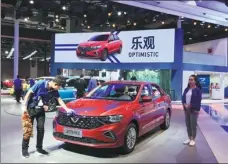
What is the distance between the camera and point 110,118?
5262 mm

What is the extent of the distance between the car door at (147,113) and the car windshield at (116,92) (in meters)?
0.24

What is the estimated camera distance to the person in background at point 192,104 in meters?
6.43

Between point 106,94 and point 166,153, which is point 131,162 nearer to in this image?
point 166,153

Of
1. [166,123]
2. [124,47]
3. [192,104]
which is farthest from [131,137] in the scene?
[124,47]

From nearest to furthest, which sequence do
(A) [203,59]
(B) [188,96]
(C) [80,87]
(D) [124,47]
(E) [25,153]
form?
(E) [25,153], (B) [188,96], (C) [80,87], (D) [124,47], (A) [203,59]

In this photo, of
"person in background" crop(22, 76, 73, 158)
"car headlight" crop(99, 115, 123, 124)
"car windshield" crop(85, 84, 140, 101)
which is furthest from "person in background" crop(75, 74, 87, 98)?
"car headlight" crop(99, 115, 123, 124)

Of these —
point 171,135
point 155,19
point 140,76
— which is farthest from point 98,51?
point 171,135

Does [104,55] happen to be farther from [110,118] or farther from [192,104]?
[110,118]

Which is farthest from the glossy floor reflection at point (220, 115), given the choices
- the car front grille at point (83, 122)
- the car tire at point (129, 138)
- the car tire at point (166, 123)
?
the car front grille at point (83, 122)

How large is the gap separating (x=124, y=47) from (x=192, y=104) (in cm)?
1277

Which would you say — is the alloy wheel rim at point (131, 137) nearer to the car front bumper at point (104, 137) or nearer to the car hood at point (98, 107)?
the car front bumper at point (104, 137)

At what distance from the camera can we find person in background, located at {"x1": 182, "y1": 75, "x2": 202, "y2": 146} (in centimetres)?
643

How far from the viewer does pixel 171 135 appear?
7598 mm

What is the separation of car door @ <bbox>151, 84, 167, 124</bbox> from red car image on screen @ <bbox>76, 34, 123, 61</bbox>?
35.3 feet
